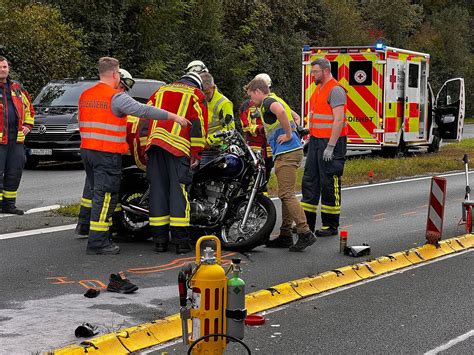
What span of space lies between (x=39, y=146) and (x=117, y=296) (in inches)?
456

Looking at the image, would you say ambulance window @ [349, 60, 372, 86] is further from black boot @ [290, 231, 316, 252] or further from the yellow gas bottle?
the yellow gas bottle

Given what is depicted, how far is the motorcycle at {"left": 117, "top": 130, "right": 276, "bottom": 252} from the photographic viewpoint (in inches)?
375

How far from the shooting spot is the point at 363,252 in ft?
31.4

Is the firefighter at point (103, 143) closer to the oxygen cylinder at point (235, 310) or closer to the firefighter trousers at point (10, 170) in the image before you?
the firefighter trousers at point (10, 170)

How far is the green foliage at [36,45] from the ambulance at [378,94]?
688 cm

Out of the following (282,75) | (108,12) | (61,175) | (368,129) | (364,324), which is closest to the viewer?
(364,324)

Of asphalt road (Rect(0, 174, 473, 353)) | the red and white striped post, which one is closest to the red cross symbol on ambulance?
asphalt road (Rect(0, 174, 473, 353))

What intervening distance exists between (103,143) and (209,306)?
13.4 feet

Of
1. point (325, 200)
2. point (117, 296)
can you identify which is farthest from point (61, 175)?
point (117, 296)

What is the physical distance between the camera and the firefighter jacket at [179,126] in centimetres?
921

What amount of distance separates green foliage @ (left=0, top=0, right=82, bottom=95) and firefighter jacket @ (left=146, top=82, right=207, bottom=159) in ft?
49.5

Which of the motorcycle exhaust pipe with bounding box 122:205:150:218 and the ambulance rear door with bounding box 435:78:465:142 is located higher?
the motorcycle exhaust pipe with bounding box 122:205:150:218

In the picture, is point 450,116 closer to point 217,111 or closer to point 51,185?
point 51,185

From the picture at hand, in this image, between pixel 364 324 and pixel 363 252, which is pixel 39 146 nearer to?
pixel 363 252
